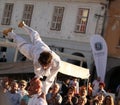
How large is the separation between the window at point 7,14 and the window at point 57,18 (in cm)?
348

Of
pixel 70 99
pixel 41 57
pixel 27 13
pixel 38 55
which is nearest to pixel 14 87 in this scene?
pixel 70 99

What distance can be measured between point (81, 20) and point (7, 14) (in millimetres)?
5764

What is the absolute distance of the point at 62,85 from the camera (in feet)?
50.7

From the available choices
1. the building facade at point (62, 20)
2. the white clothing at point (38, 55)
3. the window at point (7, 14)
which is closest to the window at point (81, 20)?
the building facade at point (62, 20)

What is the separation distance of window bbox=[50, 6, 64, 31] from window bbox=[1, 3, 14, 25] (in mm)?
3477

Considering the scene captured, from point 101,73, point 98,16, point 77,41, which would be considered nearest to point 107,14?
point 98,16

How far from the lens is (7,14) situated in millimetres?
31422

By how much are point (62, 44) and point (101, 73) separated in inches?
268

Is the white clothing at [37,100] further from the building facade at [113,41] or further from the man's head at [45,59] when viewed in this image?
the building facade at [113,41]

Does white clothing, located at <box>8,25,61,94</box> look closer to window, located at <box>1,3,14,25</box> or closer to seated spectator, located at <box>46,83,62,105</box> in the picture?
seated spectator, located at <box>46,83,62,105</box>

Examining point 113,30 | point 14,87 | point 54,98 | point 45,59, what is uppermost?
point 113,30

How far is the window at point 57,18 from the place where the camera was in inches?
1151

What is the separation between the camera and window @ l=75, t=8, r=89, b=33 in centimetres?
2811

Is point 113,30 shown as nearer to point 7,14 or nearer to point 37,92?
point 7,14
